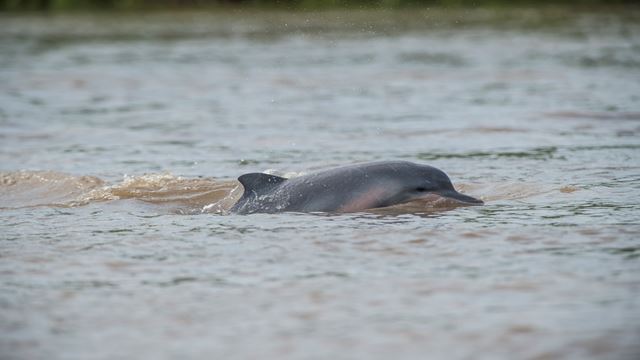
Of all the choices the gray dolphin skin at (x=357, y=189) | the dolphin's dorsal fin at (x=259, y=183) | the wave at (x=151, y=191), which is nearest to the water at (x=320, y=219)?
the wave at (x=151, y=191)

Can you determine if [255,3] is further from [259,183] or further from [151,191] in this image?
[259,183]

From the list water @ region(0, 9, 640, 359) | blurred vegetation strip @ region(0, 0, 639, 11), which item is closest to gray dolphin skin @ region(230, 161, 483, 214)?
water @ region(0, 9, 640, 359)

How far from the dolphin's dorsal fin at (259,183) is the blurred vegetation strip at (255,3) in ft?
89.3

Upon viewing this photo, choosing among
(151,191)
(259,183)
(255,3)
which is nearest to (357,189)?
(259,183)

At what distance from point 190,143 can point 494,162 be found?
12.0 feet

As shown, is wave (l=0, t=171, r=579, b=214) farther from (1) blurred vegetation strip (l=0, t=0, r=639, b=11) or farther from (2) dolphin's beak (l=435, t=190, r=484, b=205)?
(1) blurred vegetation strip (l=0, t=0, r=639, b=11)

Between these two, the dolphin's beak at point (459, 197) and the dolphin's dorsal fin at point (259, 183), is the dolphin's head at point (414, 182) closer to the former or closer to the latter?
the dolphin's beak at point (459, 197)

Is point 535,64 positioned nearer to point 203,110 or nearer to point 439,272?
point 203,110

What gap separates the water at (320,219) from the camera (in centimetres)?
594

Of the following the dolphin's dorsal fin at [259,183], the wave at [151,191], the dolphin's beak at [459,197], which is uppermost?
the dolphin's dorsal fin at [259,183]

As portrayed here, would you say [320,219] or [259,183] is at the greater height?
[259,183]

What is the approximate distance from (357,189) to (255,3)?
3129 centimetres

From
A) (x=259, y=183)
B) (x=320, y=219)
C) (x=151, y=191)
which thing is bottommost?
(x=151, y=191)

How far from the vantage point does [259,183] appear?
893 cm
